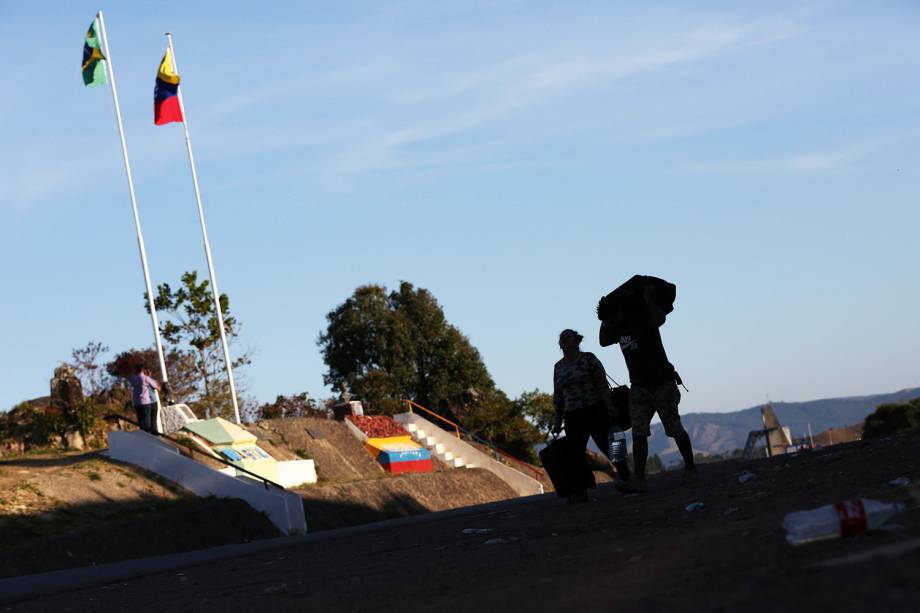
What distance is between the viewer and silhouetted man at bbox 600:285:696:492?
13625 millimetres

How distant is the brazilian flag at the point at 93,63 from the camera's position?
33594 millimetres

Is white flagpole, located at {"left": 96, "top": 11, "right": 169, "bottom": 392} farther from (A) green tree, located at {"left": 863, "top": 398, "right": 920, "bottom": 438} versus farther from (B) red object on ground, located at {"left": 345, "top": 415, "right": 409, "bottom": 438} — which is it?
(A) green tree, located at {"left": 863, "top": 398, "right": 920, "bottom": 438}

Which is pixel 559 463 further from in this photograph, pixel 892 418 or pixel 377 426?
pixel 892 418

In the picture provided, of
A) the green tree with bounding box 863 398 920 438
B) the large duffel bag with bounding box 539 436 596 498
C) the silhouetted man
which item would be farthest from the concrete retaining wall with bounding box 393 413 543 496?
the silhouetted man

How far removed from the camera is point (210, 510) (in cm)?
2150

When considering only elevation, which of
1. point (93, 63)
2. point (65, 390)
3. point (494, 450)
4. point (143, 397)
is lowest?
point (494, 450)

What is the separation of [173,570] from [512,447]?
32766 mm

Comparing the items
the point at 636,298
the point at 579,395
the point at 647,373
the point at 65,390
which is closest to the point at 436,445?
the point at 65,390

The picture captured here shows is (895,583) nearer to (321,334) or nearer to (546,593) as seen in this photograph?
(546,593)

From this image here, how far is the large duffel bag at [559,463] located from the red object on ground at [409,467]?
777 inches

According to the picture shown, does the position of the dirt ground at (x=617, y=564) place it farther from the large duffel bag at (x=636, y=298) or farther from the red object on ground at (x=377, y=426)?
the red object on ground at (x=377, y=426)

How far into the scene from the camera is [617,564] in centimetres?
691

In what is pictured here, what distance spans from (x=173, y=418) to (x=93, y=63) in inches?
418

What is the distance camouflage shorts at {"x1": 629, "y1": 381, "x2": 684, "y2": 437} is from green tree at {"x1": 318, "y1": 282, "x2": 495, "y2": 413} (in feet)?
118
